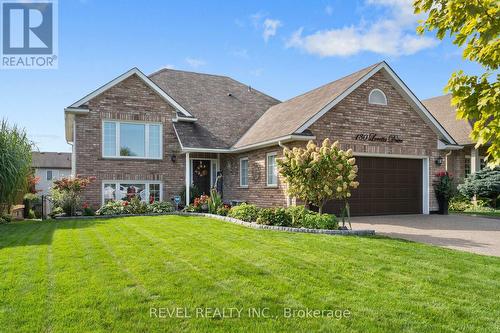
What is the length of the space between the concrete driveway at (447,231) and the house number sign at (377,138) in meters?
3.09

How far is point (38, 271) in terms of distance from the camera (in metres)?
5.63

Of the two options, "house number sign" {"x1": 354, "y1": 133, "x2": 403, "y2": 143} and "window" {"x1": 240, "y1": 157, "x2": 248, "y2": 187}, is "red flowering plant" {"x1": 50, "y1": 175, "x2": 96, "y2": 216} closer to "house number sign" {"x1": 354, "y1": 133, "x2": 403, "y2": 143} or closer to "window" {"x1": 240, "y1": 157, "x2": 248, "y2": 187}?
"window" {"x1": 240, "y1": 157, "x2": 248, "y2": 187}

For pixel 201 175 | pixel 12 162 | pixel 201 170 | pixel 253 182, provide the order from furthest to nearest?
pixel 201 170 < pixel 201 175 < pixel 253 182 < pixel 12 162

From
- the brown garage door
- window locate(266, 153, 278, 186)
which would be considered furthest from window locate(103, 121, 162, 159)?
the brown garage door

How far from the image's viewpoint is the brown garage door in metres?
14.9

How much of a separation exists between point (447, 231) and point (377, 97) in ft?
21.5

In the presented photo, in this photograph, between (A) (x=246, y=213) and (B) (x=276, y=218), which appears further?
(A) (x=246, y=213)

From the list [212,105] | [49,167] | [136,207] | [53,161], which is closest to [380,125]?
[212,105]

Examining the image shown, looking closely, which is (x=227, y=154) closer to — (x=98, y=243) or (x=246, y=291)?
(x=98, y=243)

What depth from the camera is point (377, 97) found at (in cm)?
1534

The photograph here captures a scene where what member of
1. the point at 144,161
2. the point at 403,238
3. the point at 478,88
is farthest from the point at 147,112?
the point at 478,88

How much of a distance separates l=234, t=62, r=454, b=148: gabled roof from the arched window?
0.66m

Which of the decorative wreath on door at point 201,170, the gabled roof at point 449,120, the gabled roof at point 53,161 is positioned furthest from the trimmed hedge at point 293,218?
the gabled roof at point 53,161

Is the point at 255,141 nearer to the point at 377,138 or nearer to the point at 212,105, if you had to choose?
the point at 377,138
